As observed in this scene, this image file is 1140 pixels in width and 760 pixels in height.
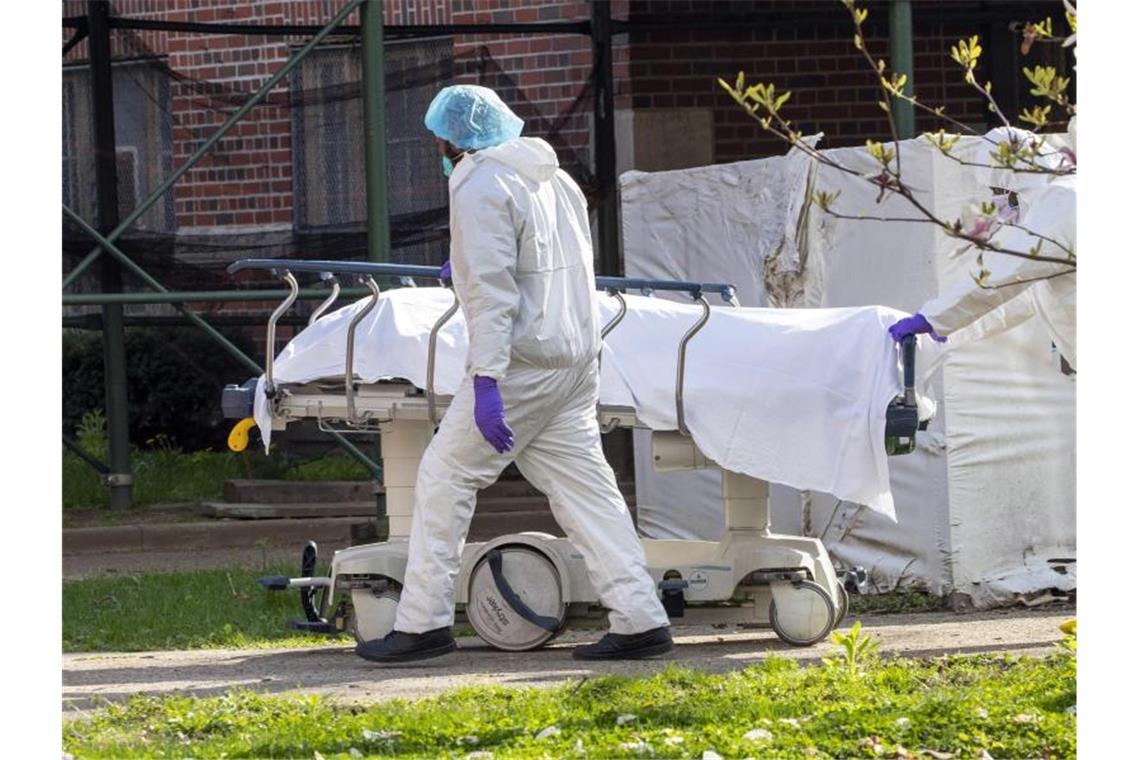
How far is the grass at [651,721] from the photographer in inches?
203

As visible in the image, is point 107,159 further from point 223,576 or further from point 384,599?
point 384,599

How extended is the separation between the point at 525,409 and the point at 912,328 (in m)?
1.36

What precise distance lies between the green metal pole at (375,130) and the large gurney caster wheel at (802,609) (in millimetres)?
4365

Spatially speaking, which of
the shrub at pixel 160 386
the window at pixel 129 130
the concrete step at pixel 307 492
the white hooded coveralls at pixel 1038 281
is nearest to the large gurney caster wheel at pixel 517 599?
the white hooded coveralls at pixel 1038 281

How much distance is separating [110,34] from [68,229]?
1390 mm

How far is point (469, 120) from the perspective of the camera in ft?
22.4

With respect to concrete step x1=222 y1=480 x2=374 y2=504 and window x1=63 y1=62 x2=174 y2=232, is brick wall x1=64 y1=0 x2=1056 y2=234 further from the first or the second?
concrete step x1=222 y1=480 x2=374 y2=504

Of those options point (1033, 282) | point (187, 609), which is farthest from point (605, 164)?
point (1033, 282)

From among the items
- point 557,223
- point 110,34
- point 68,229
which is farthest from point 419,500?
point 110,34

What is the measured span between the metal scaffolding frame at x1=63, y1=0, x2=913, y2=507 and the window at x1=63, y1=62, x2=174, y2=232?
0.12 meters

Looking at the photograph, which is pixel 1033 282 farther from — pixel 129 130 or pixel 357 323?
pixel 129 130

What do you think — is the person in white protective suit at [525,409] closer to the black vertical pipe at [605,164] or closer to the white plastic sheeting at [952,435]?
the white plastic sheeting at [952,435]

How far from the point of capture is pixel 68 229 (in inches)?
455

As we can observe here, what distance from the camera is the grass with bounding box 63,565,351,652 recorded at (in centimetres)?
798
